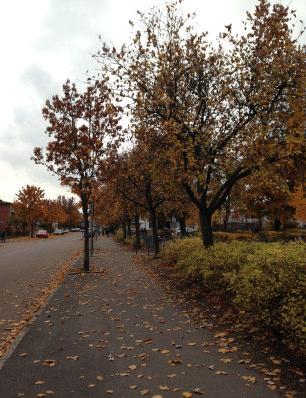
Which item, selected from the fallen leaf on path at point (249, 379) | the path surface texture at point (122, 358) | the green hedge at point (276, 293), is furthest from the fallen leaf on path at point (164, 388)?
the green hedge at point (276, 293)

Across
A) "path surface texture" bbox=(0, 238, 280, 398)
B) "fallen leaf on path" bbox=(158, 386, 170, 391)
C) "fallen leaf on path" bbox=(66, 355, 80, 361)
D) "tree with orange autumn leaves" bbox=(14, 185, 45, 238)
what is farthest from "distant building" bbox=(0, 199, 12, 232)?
"fallen leaf on path" bbox=(158, 386, 170, 391)

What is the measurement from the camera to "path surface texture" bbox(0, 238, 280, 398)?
5199mm

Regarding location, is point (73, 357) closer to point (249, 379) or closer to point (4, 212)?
point (249, 379)

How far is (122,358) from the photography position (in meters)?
6.40

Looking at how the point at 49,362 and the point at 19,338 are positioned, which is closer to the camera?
the point at 49,362

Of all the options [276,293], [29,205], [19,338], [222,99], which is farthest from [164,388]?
[29,205]

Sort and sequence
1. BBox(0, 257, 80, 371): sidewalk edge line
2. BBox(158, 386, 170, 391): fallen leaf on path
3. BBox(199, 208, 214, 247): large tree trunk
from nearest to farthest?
1. BBox(158, 386, 170, 391): fallen leaf on path
2. BBox(0, 257, 80, 371): sidewalk edge line
3. BBox(199, 208, 214, 247): large tree trunk

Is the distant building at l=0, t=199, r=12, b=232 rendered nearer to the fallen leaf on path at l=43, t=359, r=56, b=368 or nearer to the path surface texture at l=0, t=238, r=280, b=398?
the path surface texture at l=0, t=238, r=280, b=398

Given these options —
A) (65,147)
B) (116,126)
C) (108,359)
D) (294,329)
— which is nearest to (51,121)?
(65,147)

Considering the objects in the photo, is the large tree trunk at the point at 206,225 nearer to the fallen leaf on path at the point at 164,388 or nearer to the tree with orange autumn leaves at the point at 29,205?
the fallen leaf on path at the point at 164,388

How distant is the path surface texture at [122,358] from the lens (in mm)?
5199

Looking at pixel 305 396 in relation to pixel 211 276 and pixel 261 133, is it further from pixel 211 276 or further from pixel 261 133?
pixel 261 133

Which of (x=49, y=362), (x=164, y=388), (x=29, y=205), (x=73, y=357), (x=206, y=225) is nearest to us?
(x=164, y=388)

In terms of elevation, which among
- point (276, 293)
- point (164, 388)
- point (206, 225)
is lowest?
point (164, 388)
